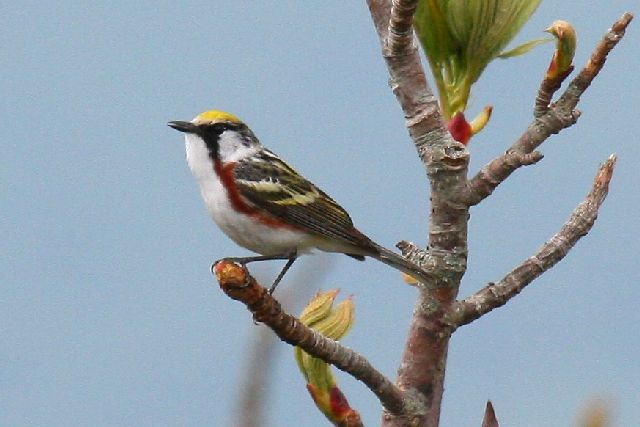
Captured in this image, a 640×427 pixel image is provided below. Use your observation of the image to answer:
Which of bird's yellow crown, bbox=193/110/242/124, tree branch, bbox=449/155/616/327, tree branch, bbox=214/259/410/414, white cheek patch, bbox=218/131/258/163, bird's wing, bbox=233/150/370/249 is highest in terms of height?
bird's yellow crown, bbox=193/110/242/124

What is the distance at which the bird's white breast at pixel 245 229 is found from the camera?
5.71 metres

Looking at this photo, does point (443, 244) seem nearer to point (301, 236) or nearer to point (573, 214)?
point (573, 214)

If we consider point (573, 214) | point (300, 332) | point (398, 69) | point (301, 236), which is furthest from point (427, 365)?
point (301, 236)

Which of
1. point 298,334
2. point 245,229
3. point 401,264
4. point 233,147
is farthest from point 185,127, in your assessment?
point 298,334

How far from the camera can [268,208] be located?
5781mm

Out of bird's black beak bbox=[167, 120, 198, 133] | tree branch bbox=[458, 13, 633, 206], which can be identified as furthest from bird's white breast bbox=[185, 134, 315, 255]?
tree branch bbox=[458, 13, 633, 206]

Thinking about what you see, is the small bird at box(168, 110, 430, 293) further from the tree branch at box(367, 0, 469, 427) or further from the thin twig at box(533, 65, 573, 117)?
the thin twig at box(533, 65, 573, 117)

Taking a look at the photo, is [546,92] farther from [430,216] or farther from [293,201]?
[293,201]

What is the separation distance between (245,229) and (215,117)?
1.09 metres

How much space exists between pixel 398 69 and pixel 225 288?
1.07 meters

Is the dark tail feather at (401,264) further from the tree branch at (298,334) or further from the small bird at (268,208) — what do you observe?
the tree branch at (298,334)

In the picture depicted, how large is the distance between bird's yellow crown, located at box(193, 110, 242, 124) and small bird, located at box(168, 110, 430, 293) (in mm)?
145

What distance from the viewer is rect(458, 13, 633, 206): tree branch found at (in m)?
3.76

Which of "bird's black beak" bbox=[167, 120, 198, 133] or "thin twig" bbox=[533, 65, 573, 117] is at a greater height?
"bird's black beak" bbox=[167, 120, 198, 133]
